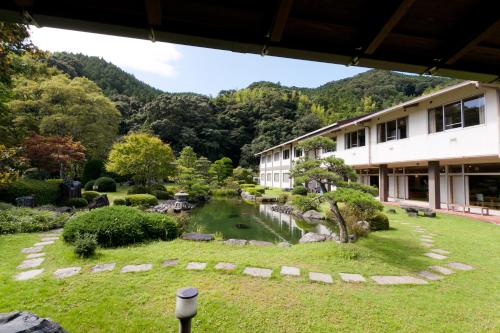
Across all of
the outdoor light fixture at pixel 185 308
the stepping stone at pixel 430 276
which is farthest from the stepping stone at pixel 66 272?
the stepping stone at pixel 430 276

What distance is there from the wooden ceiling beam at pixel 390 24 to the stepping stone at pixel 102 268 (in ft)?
17.2

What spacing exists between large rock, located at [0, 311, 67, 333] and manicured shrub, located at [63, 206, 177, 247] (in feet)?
13.3

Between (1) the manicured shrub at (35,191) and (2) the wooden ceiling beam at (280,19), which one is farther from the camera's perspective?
(1) the manicured shrub at (35,191)

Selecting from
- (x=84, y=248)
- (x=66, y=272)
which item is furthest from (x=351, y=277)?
(x=84, y=248)

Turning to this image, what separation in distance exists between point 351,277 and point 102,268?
4.57m

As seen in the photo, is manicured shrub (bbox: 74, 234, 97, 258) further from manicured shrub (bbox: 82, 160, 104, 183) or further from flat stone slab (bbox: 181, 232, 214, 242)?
manicured shrub (bbox: 82, 160, 104, 183)

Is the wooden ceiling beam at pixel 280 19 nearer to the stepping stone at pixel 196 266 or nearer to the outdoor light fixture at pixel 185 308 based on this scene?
the outdoor light fixture at pixel 185 308

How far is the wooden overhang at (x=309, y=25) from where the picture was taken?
199 centimetres

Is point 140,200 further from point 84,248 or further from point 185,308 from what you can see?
point 185,308

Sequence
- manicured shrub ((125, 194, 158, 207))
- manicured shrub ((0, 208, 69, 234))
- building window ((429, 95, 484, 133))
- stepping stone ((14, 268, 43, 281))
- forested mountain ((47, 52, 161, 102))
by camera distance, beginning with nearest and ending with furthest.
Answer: stepping stone ((14, 268, 43, 281))
manicured shrub ((0, 208, 69, 234))
building window ((429, 95, 484, 133))
manicured shrub ((125, 194, 158, 207))
forested mountain ((47, 52, 161, 102))

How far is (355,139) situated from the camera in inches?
723

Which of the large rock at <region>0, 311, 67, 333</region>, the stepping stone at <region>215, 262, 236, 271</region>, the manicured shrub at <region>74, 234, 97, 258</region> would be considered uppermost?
the large rock at <region>0, 311, 67, 333</region>

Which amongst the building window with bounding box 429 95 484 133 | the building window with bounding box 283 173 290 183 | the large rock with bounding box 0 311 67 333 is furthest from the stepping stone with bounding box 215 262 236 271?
the building window with bounding box 283 173 290 183

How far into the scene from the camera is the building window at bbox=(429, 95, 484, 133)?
10008 mm
